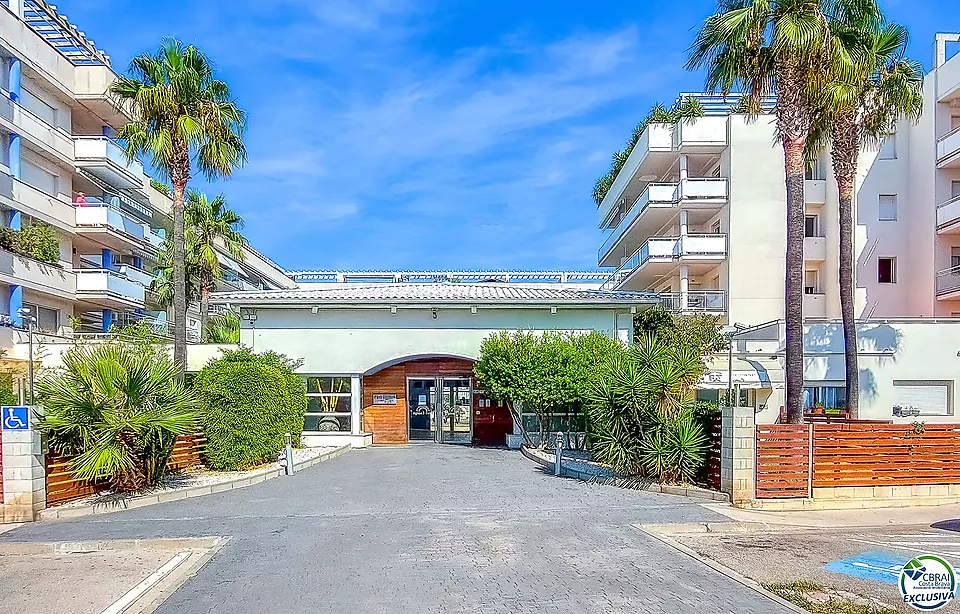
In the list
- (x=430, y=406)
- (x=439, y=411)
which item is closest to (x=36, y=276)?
(x=430, y=406)

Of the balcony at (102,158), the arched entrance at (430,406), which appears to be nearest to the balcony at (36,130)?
the balcony at (102,158)

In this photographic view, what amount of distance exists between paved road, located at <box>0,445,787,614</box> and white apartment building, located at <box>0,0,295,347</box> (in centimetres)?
1835

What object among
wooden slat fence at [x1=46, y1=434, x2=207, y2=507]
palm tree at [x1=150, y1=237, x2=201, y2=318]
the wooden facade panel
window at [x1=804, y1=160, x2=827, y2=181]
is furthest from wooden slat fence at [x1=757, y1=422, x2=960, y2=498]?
palm tree at [x1=150, y1=237, x2=201, y2=318]

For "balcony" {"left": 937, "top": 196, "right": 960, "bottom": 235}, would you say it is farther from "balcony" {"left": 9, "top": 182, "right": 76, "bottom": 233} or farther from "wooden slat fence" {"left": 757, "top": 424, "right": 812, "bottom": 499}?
"balcony" {"left": 9, "top": 182, "right": 76, "bottom": 233}

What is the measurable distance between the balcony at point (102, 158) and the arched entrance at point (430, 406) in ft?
50.9

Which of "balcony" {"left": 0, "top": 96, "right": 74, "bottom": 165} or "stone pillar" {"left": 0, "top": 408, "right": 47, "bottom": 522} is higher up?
"balcony" {"left": 0, "top": 96, "right": 74, "bottom": 165}

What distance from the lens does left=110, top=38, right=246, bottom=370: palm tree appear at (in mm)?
19078

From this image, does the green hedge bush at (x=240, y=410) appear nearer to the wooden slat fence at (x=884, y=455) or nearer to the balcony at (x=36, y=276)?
the wooden slat fence at (x=884, y=455)

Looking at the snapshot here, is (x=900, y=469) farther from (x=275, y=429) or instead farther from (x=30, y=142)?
(x=30, y=142)

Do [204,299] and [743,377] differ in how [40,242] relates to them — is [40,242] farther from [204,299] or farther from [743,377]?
[743,377]

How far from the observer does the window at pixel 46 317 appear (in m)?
28.8

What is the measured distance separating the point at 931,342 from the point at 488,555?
67.6 feet

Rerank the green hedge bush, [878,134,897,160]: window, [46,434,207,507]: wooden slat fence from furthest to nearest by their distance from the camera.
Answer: [878,134,897,160]: window → the green hedge bush → [46,434,207,507]: wooden slat fence

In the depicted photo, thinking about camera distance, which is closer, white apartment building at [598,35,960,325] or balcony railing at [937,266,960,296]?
balcony railing at [937,266,960,296]
